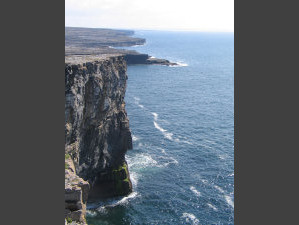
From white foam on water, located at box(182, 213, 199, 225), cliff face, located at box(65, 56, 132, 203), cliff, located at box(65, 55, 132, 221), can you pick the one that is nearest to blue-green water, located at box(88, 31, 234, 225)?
white foam on water, located at box(182, 213, 199, 225)

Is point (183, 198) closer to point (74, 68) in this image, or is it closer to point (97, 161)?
point (97, 161)

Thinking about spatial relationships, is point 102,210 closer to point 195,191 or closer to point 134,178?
point 134,178

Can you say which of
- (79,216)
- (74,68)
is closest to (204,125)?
(74,68)

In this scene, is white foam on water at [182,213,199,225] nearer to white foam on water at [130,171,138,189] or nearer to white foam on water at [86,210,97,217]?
white foam on water at [130,171,138,189]

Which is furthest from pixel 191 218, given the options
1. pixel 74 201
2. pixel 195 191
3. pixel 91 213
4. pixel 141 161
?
pixel 74 201

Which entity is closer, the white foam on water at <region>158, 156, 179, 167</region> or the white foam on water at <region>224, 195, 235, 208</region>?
the white foam on water at <region>224, 195, 235, 208</region>

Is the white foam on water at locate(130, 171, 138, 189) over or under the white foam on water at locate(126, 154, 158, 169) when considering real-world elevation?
under

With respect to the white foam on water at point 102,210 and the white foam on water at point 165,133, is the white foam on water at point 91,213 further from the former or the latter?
the white foam on water at point 165,133
